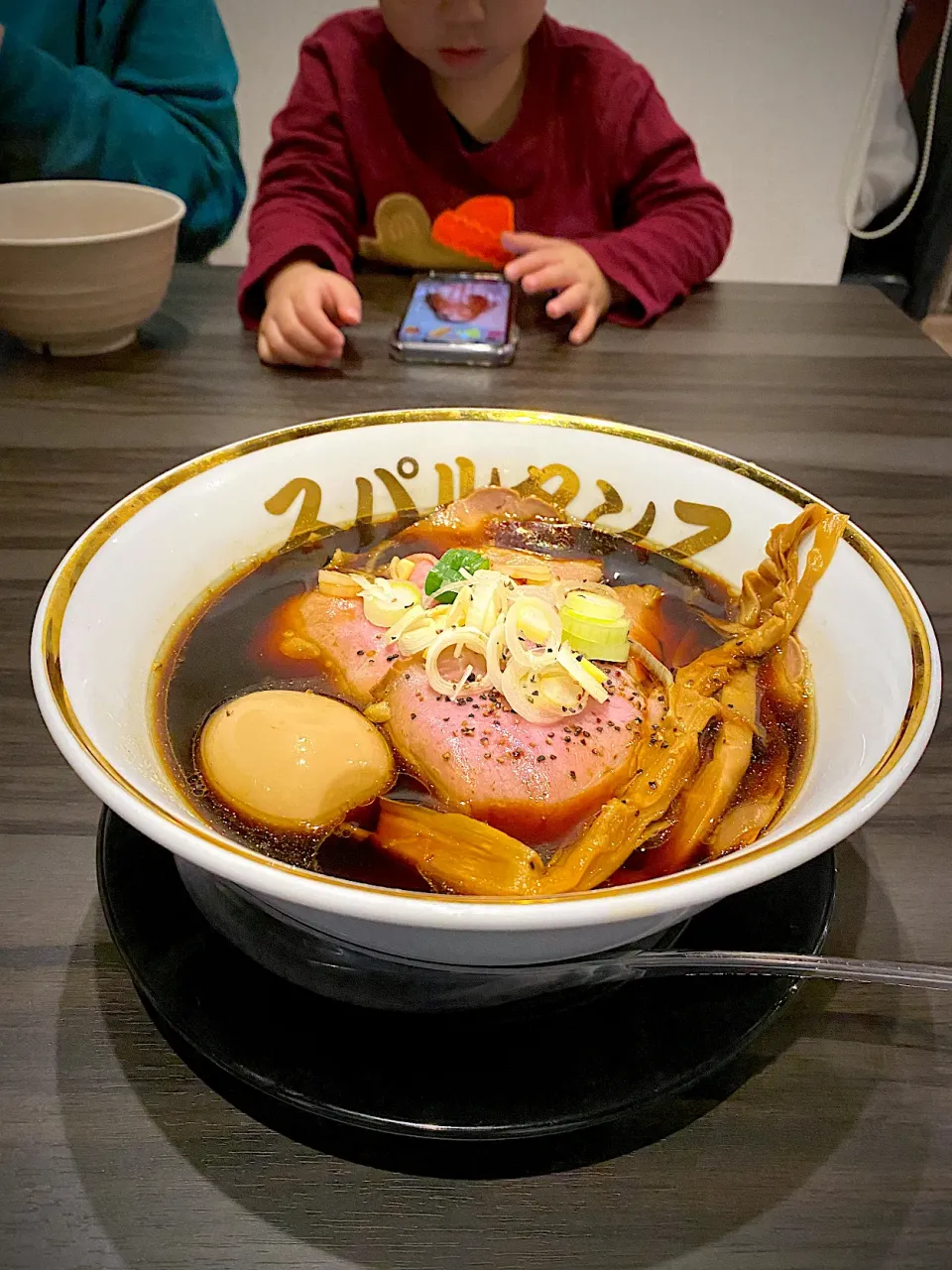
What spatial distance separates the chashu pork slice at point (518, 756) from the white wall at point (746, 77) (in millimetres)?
3044

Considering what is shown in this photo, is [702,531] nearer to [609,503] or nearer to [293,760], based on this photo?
[609,503]

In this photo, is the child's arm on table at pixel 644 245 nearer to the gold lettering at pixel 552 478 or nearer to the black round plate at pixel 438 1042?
the gold lettering at pixel 552 478

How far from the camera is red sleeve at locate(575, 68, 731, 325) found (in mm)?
1702

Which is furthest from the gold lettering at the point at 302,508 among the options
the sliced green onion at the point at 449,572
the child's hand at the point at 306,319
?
the child's hand at the point at 306,319

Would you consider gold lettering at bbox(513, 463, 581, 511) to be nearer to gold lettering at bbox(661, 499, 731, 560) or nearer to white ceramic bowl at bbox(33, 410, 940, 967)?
white ceramic bowl at bbox(33, 410, 940, 967)

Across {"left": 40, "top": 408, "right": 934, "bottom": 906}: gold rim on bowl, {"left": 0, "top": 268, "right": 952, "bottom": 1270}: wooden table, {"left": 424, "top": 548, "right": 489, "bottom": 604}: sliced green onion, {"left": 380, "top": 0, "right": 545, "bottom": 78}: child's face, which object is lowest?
{"left": 0, "top": 268, "right": 952, "bottom": 1270}: wooden table

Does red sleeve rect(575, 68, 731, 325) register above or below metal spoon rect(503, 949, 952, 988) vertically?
above

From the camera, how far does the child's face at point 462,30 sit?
5.71 feet

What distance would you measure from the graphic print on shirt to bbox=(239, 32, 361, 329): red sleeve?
2.8 inches

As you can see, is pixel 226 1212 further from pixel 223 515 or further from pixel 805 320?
pixel 805 320

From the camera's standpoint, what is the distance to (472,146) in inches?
81.7

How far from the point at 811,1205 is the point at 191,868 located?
419mm

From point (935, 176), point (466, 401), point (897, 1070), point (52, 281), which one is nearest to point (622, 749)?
point (897, 1070)

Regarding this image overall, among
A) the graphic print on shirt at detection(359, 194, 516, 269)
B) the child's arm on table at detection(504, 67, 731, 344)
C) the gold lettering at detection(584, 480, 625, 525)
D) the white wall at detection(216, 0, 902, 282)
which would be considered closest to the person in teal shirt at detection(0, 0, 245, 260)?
the graphic print on shirt at detection(359, 194, 516, 269)
